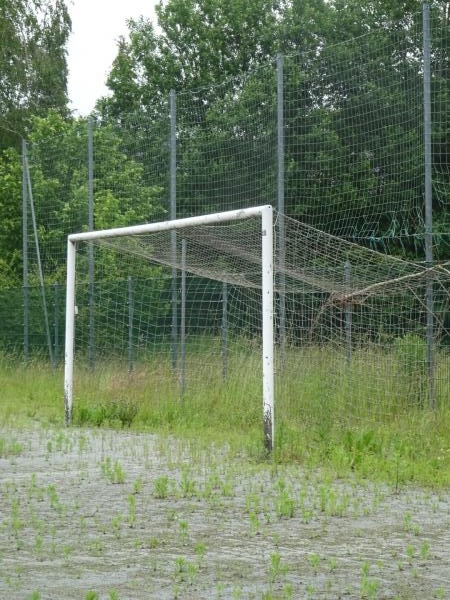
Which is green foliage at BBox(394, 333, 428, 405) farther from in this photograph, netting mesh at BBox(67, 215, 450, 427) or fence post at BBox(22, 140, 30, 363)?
fence post at BBox(22, 140, 30, 363)

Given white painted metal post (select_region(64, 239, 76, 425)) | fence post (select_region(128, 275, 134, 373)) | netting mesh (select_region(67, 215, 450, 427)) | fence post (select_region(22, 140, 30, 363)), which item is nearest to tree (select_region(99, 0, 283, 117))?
fence post (select_region(22, 140, 30, 363))

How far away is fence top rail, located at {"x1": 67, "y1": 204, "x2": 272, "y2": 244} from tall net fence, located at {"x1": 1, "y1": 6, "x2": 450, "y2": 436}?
0.65 m

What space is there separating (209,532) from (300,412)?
15.6ft

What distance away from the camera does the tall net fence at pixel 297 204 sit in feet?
40.7

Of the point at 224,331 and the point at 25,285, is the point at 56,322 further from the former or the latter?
the point at 224,331

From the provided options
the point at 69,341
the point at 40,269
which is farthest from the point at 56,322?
the point at 69,341

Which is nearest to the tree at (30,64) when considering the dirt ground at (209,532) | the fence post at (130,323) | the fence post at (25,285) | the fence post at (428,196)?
the fence post at (25,285)

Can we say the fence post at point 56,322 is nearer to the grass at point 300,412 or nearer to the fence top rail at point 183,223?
the grass at point 300,412

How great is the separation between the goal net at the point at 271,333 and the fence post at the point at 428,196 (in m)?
0.03

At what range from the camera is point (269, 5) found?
4075 centimetres

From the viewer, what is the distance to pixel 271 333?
11.0 m

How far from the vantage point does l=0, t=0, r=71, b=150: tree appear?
33.3m

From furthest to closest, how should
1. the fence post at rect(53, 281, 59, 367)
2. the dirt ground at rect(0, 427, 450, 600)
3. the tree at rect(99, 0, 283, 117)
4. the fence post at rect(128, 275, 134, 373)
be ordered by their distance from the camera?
the tree at rect(99, 0, 283, 117), the fence post at rect(53, 281, 59, 367), the fence post at rect(128, 275, 134, 373), the dirt ground at rect(0, 427, 450, 600)

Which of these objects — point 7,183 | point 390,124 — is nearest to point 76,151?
point 7,183
